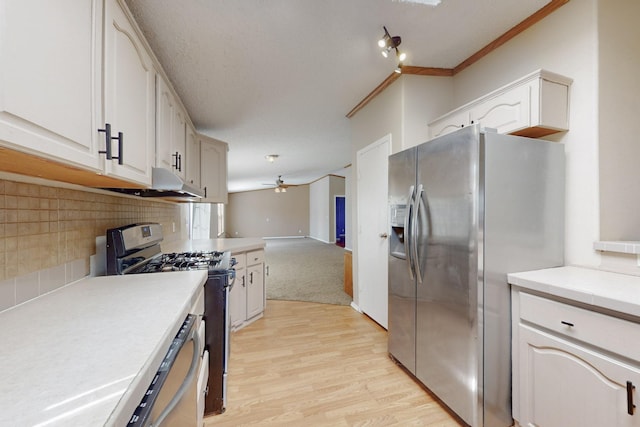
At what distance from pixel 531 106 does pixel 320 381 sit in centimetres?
220

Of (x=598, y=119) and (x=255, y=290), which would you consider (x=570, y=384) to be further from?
(x=255, y=290)

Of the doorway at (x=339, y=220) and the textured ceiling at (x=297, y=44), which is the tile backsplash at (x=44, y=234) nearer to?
the textured ceiling at (x=297, y=44)

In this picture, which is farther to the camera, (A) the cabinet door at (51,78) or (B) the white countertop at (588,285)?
(B) the white countertop at (588,285)

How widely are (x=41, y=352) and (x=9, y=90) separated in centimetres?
62

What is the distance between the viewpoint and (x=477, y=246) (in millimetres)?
1397

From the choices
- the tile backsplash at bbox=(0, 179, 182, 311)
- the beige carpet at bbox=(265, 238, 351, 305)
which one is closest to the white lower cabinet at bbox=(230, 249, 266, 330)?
the beige carpet at bbox=(265, 238, 351, 305)

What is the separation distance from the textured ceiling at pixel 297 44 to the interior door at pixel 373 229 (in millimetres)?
655

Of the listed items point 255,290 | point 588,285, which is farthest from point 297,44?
point 255,290

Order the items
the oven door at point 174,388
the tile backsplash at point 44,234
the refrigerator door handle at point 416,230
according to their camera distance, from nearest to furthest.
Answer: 1. the oven door at point 174,388
2. the tile backsplash at point 44,234
3. the refrigerator door handle at point 416,230

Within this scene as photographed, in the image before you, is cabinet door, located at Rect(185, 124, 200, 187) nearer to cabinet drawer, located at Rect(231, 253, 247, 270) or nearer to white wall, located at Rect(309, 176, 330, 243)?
cabinet drawer, located at Rect(231, 253, 247, 270)

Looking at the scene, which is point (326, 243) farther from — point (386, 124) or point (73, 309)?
point (73, 309)

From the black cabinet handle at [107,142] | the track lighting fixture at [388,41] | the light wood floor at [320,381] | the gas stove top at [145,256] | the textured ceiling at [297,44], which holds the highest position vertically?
the textured ceiling at [297,44]

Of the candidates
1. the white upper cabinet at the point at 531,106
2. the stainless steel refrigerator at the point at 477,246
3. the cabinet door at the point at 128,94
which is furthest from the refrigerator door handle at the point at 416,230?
the cabinet door at the point at 128,94

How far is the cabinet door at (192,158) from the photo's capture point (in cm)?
286
